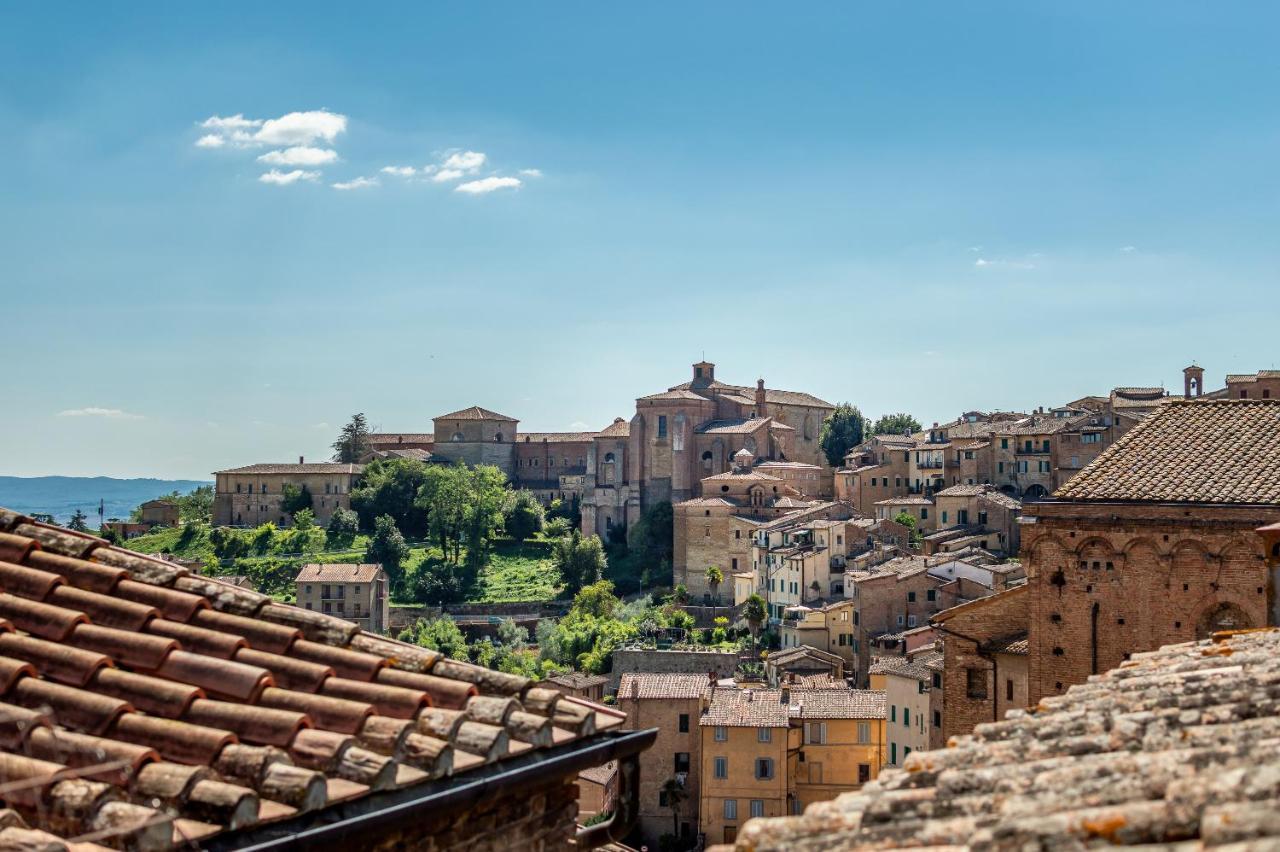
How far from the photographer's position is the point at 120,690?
16.5 feet

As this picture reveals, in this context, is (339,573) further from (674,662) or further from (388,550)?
(674,662)

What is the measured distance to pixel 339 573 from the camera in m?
74.9

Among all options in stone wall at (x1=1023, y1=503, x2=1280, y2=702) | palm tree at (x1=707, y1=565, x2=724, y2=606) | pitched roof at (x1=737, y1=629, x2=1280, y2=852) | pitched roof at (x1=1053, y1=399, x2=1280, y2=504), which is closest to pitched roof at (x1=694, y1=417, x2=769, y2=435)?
→ palm tree at (x1=707, y1=565, x2=724, y2=606)

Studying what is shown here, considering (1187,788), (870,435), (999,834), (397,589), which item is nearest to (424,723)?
(999,834)

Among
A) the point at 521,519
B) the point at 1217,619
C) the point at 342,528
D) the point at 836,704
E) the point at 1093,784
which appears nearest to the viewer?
the point at 1093,784

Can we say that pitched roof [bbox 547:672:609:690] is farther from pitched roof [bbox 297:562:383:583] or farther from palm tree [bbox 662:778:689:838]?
pitched roof [bbox 297:562:383:583]

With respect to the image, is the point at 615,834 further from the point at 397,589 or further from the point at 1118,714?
the point at 397,589

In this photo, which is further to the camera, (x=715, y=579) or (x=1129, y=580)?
(x=715, y=579)

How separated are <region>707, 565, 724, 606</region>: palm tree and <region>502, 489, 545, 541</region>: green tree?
23.3 m

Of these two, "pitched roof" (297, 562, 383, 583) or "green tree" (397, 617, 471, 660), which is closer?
"green tree" (397, 617, 471, 660)

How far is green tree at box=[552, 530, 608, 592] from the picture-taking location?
8200 centimetres

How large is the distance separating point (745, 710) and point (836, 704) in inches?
116

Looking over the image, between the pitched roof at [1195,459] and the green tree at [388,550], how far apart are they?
73457 millimetres

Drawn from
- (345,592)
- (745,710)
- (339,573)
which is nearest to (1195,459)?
(745,710)
